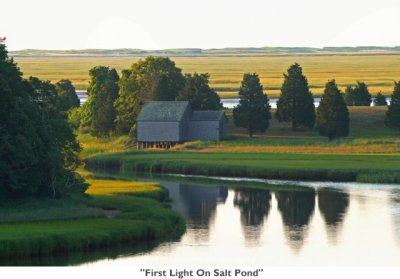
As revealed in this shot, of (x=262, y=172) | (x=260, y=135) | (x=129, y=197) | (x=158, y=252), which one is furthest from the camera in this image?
(x=260, y=135)

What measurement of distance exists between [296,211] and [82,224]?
868 inches

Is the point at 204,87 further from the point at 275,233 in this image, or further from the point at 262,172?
the point at 275,233

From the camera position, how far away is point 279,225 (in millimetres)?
84500

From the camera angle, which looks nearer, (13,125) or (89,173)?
(13,125)

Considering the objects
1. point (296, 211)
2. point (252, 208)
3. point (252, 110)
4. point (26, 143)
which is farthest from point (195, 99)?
point (26, 143)

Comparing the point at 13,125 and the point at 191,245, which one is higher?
the point at 13,125

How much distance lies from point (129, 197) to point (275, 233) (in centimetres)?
1639

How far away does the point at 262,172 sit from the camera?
119 meters

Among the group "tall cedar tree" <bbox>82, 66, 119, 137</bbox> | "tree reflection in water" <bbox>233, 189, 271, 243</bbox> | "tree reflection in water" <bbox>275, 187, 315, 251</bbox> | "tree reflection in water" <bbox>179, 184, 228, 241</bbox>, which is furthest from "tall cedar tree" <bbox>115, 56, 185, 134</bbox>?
"tree reflection in water" <bbox>275, 187, 315, 251</bbox>

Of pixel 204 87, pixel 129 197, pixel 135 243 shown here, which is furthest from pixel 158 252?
pixel 204 87

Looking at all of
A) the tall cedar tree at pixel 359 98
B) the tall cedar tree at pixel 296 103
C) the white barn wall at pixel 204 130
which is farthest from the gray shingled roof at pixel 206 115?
the tall cedar tree at pixel 359 98

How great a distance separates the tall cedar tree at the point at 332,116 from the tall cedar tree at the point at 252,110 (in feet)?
33.8

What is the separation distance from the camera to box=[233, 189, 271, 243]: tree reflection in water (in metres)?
80.8

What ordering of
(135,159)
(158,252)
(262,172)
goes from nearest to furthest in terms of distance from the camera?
(158,252) → (262,172) → (135,159)
